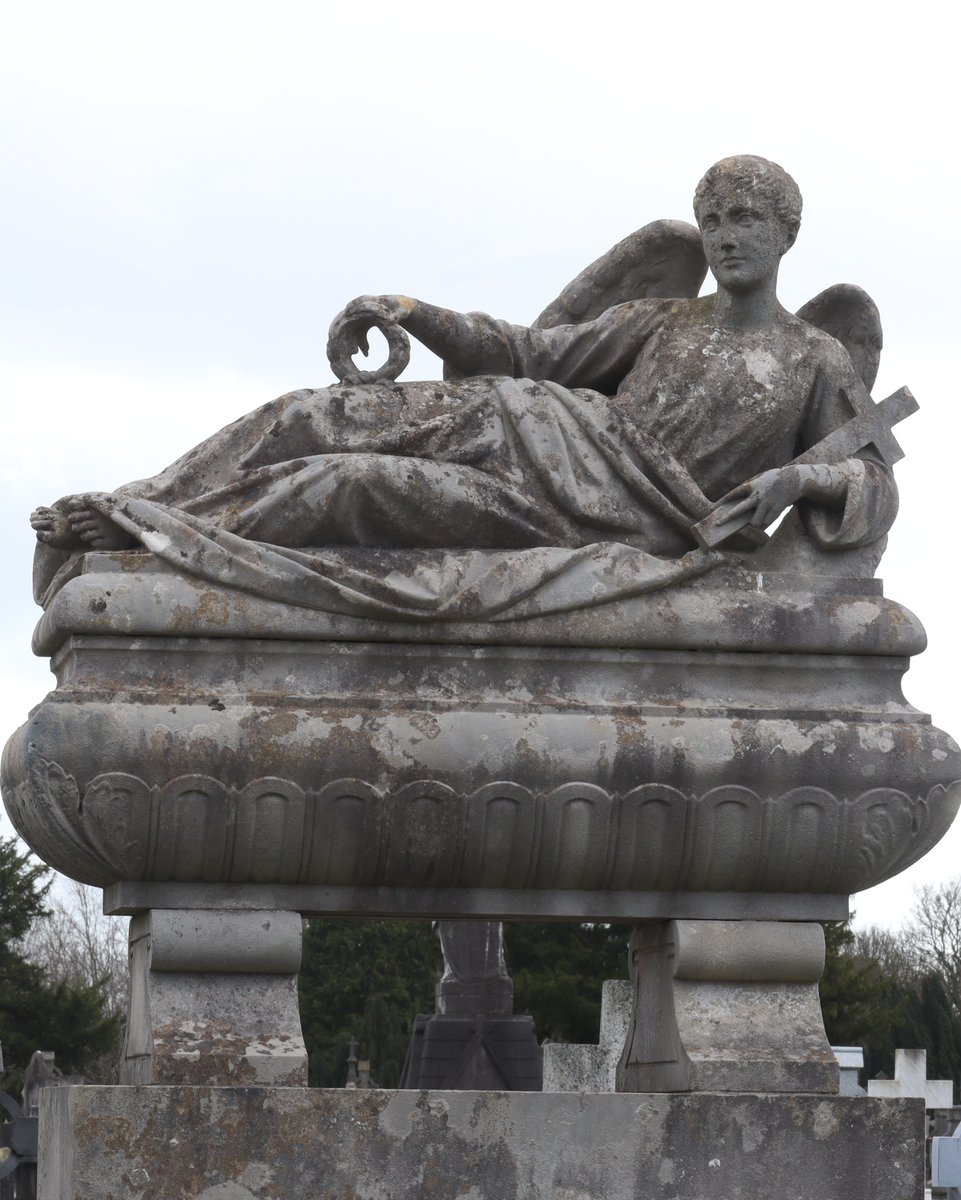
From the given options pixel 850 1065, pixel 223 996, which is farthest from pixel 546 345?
pixel 850 1065

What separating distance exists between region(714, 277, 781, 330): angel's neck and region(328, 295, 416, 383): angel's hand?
3.32 ft

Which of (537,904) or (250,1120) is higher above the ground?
(537,904)

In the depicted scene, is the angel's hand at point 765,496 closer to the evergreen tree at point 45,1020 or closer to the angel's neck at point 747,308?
the angel's neck at point 747,308

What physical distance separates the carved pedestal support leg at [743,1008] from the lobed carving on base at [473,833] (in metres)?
0.16

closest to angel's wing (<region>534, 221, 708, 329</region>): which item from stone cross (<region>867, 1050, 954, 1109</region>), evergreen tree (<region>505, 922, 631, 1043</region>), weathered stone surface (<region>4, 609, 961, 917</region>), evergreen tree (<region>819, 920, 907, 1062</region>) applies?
weathered stone surface (<region>4, 609, 961, 917</region>)

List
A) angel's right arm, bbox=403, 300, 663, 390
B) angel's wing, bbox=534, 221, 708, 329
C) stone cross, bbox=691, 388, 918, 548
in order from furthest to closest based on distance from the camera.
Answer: angel's wing, bbox=534, 221, 708, 329 < angel's right arm, bbox=403, 300, 663, 390 < stone cross, bbox=691, 388, 918, 548

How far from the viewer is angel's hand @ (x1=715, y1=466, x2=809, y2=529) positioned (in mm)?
6648

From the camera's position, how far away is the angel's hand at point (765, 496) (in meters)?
6.65

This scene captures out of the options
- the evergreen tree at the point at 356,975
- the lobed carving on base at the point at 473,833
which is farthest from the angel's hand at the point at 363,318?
the evergreen tree at the point at 356,975

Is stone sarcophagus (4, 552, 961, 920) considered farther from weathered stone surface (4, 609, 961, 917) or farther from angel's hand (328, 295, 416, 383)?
angel's hand (328, 295, 416, 383)

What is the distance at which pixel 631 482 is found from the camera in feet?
22.1

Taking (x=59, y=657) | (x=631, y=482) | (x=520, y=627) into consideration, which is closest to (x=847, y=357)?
(x=631, y=482)

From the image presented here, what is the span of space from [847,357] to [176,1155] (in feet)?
10.6

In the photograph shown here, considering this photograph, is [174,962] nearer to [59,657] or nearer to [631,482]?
[59,657]
